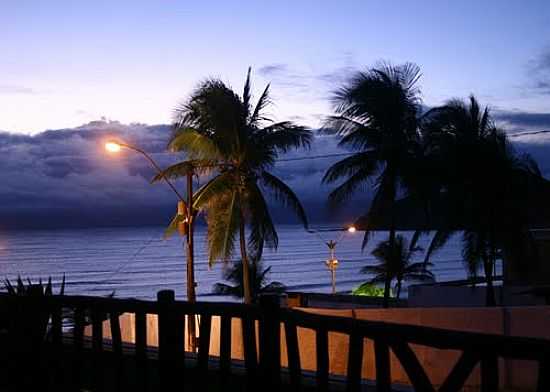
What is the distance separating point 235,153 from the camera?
26.1 meters

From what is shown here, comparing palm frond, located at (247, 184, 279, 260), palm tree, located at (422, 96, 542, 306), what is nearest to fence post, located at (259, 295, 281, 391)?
palm frond, located at (247, 184, 279, 260)

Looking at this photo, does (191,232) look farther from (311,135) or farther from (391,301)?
(391,301)

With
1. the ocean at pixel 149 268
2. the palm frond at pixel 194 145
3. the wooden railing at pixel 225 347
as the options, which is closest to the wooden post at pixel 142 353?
the wooden railing at pixel 225 347

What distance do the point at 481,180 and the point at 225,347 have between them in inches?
884

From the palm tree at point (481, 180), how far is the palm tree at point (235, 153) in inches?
196

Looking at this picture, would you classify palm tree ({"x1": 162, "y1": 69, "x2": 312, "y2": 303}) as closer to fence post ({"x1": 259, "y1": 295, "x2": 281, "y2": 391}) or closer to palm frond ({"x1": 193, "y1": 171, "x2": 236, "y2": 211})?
palm frond ({"x1": 193, "y1": 171, "x2": 236, "y2": 211})

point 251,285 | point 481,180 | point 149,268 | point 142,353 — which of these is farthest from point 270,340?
point 149,268

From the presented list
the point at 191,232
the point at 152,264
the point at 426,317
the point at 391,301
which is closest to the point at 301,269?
the point at 152,264

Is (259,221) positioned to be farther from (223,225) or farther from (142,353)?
(142,353)

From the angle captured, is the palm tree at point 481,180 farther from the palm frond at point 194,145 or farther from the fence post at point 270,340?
the fence post at point 270,340

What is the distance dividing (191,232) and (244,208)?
13.9 feet

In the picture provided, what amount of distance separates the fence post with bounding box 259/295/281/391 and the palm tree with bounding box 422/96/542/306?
2221 cm

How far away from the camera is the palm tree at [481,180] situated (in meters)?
27.3

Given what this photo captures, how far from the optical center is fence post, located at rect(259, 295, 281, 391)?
5.46 meters
